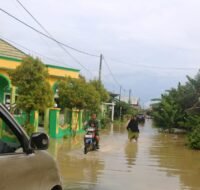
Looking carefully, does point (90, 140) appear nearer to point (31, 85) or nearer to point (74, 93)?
point (31, 85)

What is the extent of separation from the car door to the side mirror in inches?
3.4

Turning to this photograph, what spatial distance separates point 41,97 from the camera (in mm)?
19453

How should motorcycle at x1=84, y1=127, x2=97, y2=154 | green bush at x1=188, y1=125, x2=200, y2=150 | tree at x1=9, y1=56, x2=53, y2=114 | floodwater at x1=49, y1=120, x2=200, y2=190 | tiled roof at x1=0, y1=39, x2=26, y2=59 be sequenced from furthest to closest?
tiled roof at x1=0, y1=39, x2=26, y2=59, green bush at x1=188, y1=125, x2=200, y2=150, tree at x1=9, y1=56, x2=53, y2=114, motorcycle at x1=84, y1=127, x2=97, y2=154, floodwater at x1=49, y1=120, x2=200, y2=190

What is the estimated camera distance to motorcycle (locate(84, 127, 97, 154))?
57.4 ft

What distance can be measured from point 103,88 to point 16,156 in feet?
103

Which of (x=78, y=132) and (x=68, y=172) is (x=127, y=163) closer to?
(x=68, y=172)

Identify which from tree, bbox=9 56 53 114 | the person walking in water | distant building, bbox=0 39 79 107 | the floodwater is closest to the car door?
the floodwater

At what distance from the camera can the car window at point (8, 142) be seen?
420 centimetres

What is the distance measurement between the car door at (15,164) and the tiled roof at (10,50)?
23305 mm

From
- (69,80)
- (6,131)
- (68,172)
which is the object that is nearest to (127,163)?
(68,172)

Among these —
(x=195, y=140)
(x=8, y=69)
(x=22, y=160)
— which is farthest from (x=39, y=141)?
(x=8, y=69)

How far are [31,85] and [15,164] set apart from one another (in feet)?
51.1

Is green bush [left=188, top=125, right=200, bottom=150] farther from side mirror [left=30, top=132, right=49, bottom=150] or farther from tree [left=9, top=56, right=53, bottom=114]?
side mirror [left=30, top=132, right=49, bottom=150]

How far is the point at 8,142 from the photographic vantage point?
4.36 m
